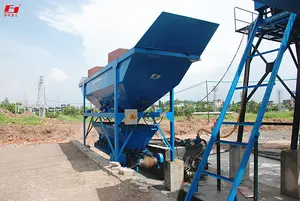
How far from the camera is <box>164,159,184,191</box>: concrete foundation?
491 cm

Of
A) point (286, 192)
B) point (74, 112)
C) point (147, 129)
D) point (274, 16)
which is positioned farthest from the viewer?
point (74, 112)

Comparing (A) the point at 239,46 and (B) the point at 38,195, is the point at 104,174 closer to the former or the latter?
(B) the point at 38,195

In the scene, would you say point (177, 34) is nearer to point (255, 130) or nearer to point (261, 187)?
point (255, 130)

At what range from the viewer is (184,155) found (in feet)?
22.9

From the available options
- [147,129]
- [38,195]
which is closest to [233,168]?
[147,129]

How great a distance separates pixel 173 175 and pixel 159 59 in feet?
8.42

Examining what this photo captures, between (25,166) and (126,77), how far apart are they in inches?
162

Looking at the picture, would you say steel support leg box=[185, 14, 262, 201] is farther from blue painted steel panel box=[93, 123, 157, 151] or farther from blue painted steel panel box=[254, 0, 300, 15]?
blue painted steel panel box=[93, 123, 157, 151]

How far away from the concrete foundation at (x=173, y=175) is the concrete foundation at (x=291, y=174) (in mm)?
1978

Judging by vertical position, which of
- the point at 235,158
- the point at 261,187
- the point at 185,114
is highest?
the point at 185,114

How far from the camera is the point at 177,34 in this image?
203 inches

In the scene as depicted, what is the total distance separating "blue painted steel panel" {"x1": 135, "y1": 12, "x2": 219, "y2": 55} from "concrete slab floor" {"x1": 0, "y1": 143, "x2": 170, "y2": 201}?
2972mm

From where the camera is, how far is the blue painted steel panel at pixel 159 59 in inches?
197

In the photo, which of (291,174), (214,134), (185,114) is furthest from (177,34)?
(185,114)
